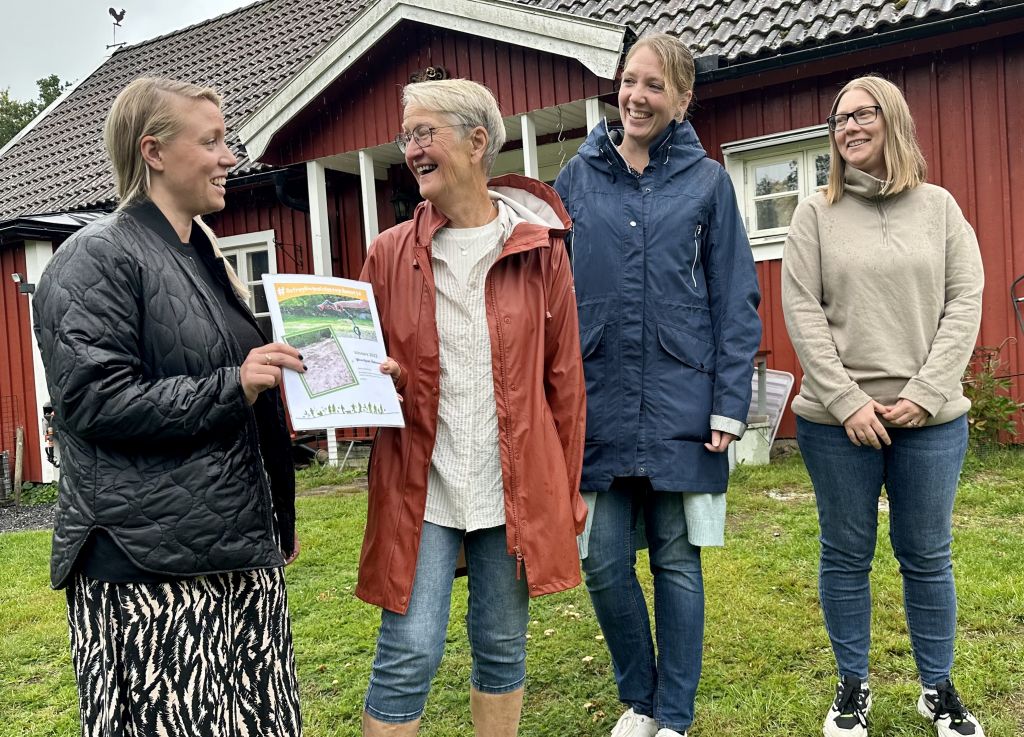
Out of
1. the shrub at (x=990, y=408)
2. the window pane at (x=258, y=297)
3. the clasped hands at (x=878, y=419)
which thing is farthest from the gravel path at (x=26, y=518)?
the shrub at (x=990, y=408)

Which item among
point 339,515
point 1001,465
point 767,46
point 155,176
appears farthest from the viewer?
point 767,46

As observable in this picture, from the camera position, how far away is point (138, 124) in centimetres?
181

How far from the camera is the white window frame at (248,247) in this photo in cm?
1048

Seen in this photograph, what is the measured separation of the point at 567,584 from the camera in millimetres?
2189

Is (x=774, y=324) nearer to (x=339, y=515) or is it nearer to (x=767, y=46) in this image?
(x=767, y=46)

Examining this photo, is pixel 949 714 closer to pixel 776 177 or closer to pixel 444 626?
pixel 444 626

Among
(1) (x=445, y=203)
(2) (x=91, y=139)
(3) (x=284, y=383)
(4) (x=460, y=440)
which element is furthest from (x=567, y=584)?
(2) (x=91, y=139)

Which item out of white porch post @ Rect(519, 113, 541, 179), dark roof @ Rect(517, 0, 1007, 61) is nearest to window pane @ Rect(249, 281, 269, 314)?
white porch post @ Rect(519, 113, 541, 179)

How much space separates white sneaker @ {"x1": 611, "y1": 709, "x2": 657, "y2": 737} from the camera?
8.57 ft

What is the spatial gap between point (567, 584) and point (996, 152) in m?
6.23

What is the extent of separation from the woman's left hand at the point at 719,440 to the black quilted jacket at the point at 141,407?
4.50ft

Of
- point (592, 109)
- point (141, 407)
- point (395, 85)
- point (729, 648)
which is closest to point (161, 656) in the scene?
point (141, 407)

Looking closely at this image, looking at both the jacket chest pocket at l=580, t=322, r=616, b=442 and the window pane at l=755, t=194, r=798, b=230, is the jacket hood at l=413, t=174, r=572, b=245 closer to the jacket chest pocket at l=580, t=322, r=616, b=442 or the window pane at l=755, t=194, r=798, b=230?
the jacket chest pocket at l=580, t=322, r=616, b=442

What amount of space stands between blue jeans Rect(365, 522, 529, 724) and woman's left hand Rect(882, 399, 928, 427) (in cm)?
123
